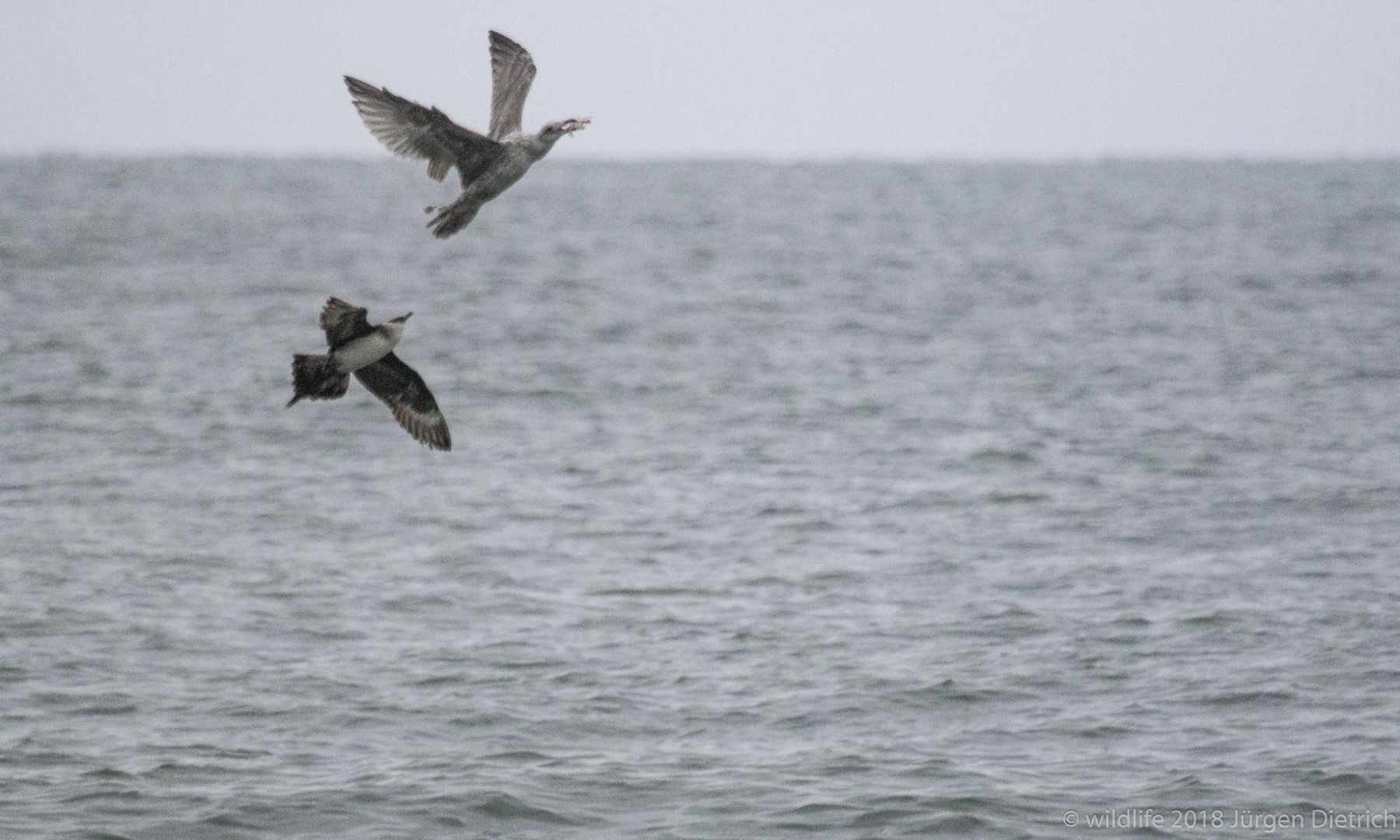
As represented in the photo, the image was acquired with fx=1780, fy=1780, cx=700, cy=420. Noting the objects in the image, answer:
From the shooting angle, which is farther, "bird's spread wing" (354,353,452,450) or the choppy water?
the choppy water

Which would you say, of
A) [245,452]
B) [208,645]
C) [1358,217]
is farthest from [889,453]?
[1358,217]

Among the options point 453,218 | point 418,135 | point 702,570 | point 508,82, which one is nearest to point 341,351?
point 453,218

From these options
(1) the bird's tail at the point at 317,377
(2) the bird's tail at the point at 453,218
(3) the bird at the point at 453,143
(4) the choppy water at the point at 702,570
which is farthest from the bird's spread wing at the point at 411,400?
(4) the choppy water at the point at 702,570

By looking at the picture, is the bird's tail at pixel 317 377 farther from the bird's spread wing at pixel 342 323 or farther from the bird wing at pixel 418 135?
the bird wing at pixel 418 135

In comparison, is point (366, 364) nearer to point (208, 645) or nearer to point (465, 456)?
point (208, 645)

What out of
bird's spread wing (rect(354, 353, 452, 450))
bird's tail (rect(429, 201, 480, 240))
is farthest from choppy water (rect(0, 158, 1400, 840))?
bird's tail (rect(429, 201, 480, 240))

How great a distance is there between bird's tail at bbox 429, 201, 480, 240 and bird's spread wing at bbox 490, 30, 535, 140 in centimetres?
90

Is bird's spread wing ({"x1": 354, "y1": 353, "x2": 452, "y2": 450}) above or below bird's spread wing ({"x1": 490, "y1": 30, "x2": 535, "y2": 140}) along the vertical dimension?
below

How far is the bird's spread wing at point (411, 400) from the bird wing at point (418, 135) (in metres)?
1.32

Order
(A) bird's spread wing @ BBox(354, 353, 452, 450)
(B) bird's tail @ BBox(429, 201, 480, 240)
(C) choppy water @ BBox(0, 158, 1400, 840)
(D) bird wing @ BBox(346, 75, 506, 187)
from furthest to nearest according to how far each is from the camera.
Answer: (C) choppy water @ BBox(0, 158, 1400, 840)
(A) bird's spread wing @ BBox(354, 353, 452, 450)
(D) bird wing @ BBox(346, 75, 506, 187)
(B) bird's tail @ BBox(429, 201, 480, 240)

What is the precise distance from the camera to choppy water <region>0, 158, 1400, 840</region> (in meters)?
12.1

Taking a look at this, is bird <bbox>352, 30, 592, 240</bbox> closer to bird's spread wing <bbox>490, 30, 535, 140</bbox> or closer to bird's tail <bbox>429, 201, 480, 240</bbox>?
bird's tail <bbox>429, 201, 480, 240</bbox>

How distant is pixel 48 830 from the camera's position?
11172mm

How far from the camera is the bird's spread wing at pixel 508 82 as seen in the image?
30.6ft
